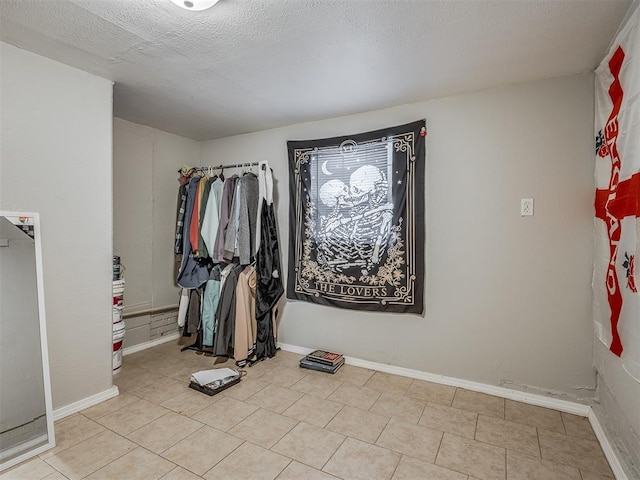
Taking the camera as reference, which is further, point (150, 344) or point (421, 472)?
point (150, 344)

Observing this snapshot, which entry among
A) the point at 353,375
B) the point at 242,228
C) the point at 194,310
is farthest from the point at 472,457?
the point at 194,310

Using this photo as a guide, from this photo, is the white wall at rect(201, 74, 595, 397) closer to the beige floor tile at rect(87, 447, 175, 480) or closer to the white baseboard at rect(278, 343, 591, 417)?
the white baseboard at rect(278, 343, 591, 417)

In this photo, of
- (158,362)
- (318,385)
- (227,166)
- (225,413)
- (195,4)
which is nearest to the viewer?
(195,4)

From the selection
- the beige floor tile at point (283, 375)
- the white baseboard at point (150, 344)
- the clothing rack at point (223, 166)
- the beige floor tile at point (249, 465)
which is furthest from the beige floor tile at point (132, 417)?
the clothing rack at point (223, 166)

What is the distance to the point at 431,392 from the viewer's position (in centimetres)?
249

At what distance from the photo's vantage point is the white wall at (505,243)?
2.20 metres

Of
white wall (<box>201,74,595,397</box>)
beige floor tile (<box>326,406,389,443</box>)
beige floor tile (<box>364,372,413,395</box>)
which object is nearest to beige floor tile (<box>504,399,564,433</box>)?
white wall (<box>201,74,595,397</box>)

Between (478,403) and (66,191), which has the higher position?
(66,191)

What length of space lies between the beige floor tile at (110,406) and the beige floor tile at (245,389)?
65cm

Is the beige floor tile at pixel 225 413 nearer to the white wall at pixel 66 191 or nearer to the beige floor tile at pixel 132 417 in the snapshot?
the beige floor tile at pixel 132 417

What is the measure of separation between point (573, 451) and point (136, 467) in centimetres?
235

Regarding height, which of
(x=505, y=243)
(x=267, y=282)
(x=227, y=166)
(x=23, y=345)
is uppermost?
(x=227, y=166)

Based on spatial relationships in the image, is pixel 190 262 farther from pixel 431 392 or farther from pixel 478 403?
pixel 478 403

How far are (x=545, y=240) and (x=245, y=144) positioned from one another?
295cm
